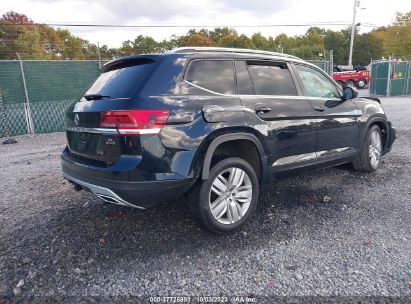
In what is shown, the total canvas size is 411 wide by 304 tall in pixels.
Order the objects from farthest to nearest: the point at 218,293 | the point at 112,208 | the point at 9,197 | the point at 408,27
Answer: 1. the point at 408,27
2. the point at 9,197
3. the point at 112,208
4. the point at 218,293

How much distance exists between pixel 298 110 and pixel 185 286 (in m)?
2.38

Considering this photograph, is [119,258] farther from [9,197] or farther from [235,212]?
[9,197]

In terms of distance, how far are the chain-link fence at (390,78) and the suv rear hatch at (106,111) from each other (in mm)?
20459

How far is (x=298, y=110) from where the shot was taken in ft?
12.9

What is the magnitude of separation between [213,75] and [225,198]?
1237 mm

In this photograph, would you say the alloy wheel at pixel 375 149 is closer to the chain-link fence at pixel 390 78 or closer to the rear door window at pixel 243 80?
the rear door window at pixel 243 80

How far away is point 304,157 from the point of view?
13.4 feet

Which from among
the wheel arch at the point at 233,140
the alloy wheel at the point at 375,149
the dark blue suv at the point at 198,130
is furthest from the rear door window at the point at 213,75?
the alloy wheel at the point at 375,149

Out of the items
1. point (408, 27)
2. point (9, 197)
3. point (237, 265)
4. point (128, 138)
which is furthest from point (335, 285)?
point (408, 27)

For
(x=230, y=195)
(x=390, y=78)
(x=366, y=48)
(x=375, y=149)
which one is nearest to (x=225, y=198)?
(x=230, y=195)

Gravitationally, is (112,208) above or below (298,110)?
below

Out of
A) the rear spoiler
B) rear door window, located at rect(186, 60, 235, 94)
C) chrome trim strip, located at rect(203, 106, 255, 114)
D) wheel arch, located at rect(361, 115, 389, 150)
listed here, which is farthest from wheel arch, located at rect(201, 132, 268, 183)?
wheel arch, located at rect(361, 115, 389, 150)

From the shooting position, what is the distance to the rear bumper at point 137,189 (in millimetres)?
2873

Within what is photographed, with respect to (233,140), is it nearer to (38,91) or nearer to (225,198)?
(225,198)
